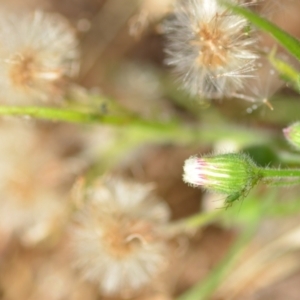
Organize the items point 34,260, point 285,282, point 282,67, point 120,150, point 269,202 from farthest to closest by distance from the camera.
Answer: point 34,260
point 285,282
point 120,150
point 269,202
point 282,67

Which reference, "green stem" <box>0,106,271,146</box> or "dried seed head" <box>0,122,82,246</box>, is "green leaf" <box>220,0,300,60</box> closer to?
"green stem" <box>0,106,271,146</box>

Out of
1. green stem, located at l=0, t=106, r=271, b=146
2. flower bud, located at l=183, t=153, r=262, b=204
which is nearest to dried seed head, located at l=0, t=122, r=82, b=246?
green stem, located at l=0, t=106, r=271, b=146

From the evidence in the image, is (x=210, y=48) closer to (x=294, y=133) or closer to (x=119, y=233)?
(x=294, y=133)

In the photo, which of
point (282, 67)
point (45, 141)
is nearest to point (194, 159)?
point (282, 67)

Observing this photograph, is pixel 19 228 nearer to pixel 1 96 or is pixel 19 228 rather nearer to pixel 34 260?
pixel 34 260

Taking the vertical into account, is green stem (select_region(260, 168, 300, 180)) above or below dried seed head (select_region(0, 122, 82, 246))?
below

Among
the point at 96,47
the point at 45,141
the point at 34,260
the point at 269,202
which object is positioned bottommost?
the point at 269,202
